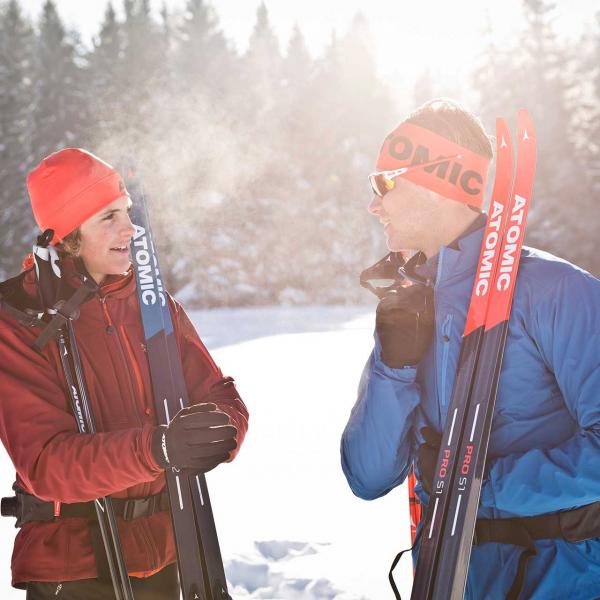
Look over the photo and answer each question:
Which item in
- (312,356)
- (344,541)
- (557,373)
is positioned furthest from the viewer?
(312,356)

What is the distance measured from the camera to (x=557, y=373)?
1.62 m

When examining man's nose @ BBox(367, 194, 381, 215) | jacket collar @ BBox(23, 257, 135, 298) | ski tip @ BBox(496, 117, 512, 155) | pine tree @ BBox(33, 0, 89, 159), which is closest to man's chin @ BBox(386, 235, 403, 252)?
man's nose @ BBox(367, 194, 381, 215)

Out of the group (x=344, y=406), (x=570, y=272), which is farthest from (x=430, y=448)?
(x=344, y=406)

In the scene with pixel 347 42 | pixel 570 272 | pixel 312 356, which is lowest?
pixel 312 356

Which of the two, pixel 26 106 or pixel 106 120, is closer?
pixel 26 106

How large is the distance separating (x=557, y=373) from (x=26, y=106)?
31434 mm

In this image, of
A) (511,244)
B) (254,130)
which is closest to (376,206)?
(511,244)

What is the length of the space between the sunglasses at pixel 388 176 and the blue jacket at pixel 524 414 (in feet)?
0.95

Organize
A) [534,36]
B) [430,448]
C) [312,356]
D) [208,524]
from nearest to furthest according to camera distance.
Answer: [430,448] → [208,524] → [312,356] → [534,36]

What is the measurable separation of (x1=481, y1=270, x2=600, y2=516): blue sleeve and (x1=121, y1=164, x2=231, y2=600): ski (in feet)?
3.30

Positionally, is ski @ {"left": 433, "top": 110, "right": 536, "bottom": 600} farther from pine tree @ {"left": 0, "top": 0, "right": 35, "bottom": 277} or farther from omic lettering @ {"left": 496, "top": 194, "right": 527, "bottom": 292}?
pine tree @ {"left": 0, "top": 0, "right": 35, "bottom": 277}

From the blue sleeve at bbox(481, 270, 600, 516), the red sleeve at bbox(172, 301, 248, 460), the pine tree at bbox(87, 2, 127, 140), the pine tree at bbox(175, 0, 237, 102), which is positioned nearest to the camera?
the blue sleeve at bbox(481, 270, 600, 516)

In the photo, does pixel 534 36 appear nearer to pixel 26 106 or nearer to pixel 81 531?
pixel 26 106

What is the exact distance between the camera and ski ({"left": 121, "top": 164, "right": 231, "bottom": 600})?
6.59 ft
